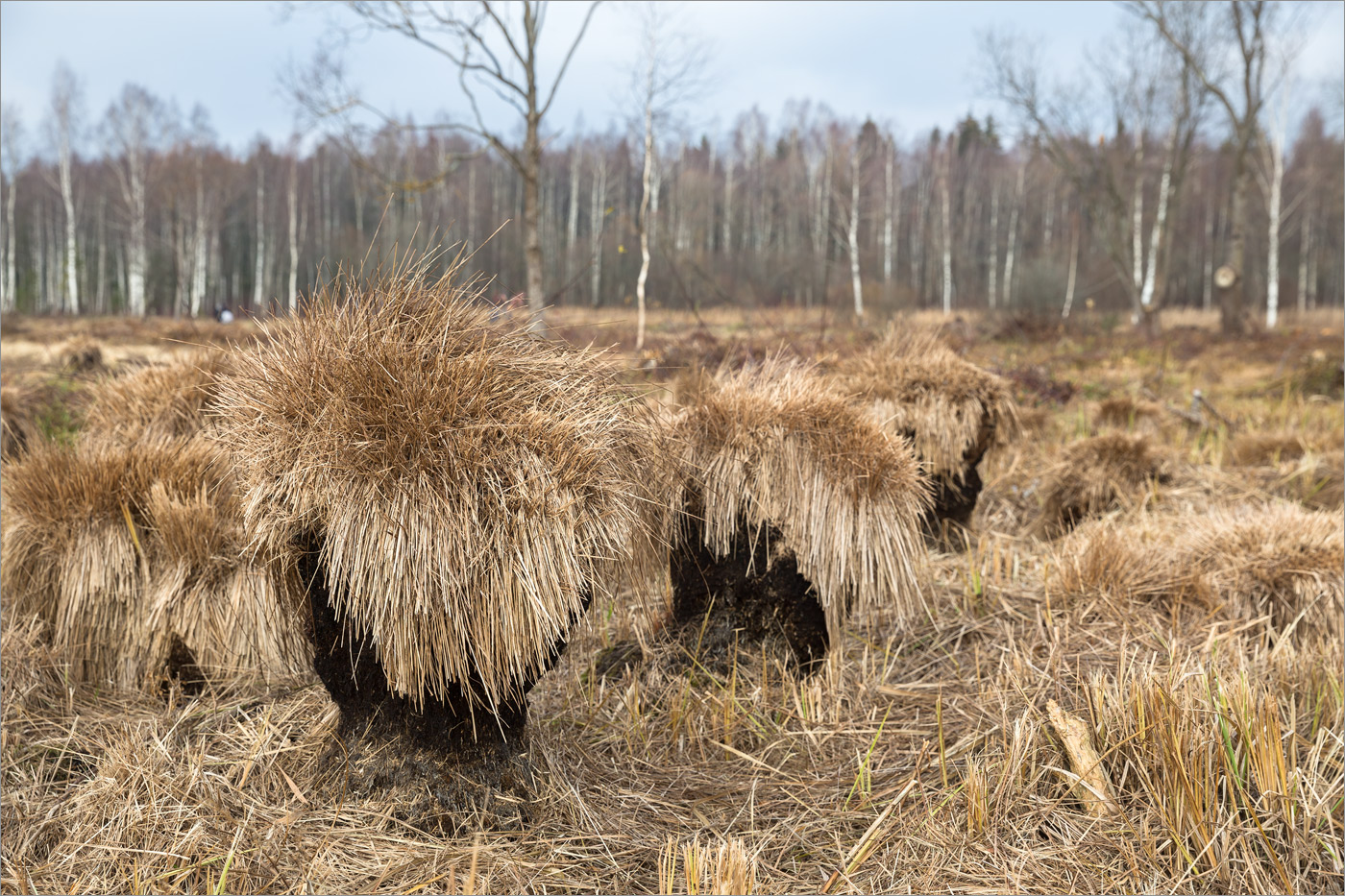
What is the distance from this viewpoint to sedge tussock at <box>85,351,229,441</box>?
11.0ft

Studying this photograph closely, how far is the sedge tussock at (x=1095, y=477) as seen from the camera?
197 inches

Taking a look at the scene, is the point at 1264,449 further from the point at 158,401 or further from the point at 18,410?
the point at 18,410

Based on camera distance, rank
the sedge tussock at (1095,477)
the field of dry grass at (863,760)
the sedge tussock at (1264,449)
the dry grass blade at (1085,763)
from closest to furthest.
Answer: the field of dry grass at (863,760)
the dry grass blade at (1085,763)
the sedge tussock at (1095,477)
the sedge tussock at (1264,449)

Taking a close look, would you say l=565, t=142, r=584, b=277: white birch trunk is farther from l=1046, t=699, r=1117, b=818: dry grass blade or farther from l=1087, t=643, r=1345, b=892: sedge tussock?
l=1087, t=643, r=1345, b=892: sedge tussock

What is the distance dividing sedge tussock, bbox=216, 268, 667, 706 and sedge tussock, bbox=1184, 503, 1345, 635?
2.91m

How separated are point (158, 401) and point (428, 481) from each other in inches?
94.9

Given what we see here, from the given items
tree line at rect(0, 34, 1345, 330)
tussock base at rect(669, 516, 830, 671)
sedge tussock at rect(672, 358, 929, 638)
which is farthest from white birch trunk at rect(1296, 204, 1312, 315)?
tussock base at rect(669, 516, 830, 671)

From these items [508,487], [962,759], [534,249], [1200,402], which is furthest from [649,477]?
[534,249]

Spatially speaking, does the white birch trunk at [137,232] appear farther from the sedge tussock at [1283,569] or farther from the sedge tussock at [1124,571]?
the sedge tussock at [1283,569]

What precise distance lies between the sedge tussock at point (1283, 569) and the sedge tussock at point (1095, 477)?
132cm


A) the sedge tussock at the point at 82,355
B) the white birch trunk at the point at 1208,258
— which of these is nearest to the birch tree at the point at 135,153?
the sedge tussock at the point at 82,355

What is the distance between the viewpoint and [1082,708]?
2.43 meters

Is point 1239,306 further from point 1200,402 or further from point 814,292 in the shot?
point 814,292

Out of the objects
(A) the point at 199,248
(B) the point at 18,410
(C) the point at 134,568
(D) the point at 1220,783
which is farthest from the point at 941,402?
(A) the point at 199,248
